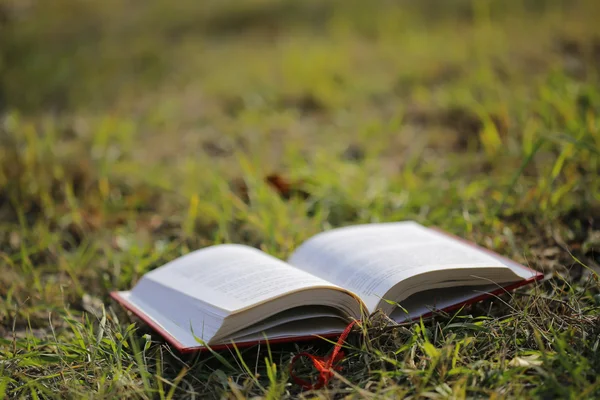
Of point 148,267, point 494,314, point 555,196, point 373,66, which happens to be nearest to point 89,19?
point 373,66

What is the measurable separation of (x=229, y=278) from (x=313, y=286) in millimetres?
303

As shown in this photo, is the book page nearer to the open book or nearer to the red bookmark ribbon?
the open book

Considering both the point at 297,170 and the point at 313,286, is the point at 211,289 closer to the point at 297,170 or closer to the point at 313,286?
the point at 313,286

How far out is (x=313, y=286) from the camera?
5.52 feet

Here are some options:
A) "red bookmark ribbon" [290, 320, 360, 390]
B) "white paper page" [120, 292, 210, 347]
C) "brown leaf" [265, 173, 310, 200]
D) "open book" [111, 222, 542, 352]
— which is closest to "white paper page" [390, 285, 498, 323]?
"open book" [111, 222, 542, 352]

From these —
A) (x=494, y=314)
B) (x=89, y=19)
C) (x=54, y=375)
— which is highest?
(x=89, y=19)

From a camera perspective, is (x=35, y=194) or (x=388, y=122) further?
(x=388, y=122)

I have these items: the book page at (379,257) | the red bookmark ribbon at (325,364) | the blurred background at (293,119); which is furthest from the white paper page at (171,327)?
the blurred background at (293,119)

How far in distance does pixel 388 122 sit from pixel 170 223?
5.34ft

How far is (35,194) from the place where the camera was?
318 centimetres

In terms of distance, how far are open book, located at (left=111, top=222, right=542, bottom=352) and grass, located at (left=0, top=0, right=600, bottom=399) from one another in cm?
7

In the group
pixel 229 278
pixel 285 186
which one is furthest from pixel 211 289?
pixel 285 186

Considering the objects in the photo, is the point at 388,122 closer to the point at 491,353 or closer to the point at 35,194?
the point at 35,194

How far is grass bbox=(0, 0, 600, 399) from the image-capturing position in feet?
5.65
